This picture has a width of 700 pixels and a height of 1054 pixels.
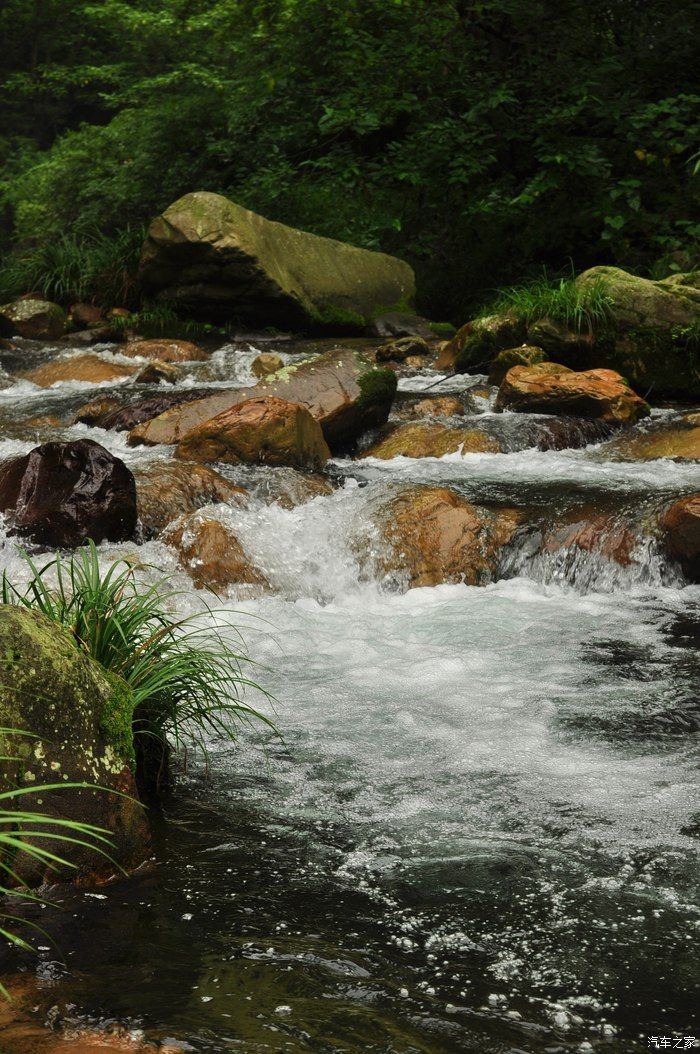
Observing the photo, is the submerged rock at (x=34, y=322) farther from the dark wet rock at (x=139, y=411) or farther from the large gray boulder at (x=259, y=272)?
the dark wet rock at (x=139, y=411)

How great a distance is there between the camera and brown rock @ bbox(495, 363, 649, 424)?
9.18 metres

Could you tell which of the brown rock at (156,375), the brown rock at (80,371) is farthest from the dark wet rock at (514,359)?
the brown rock at (80,371)

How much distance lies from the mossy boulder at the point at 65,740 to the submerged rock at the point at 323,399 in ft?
18.4

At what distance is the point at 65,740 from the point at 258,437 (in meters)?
5.20

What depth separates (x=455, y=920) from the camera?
112 inches

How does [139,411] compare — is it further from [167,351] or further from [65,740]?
[65,740]

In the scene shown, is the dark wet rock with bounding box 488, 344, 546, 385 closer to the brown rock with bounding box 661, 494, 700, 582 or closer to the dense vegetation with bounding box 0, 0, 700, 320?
the dense vegetation with bounding box 0, 0, 700, 320

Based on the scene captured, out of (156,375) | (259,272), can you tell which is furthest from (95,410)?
(259,272)

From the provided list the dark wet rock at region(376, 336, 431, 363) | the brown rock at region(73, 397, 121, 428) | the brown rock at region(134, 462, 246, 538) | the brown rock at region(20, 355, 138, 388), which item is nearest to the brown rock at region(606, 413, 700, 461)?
the brown rock at region(134, 462, 246, 538)

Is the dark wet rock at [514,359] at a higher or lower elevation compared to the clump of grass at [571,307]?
lower

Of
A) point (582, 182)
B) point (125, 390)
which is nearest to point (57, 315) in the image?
point (125, 390)

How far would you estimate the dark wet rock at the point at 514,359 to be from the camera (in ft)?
33.3

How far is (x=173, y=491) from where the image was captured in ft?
23.9

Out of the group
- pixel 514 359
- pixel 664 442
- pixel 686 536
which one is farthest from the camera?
pixel 514 359
